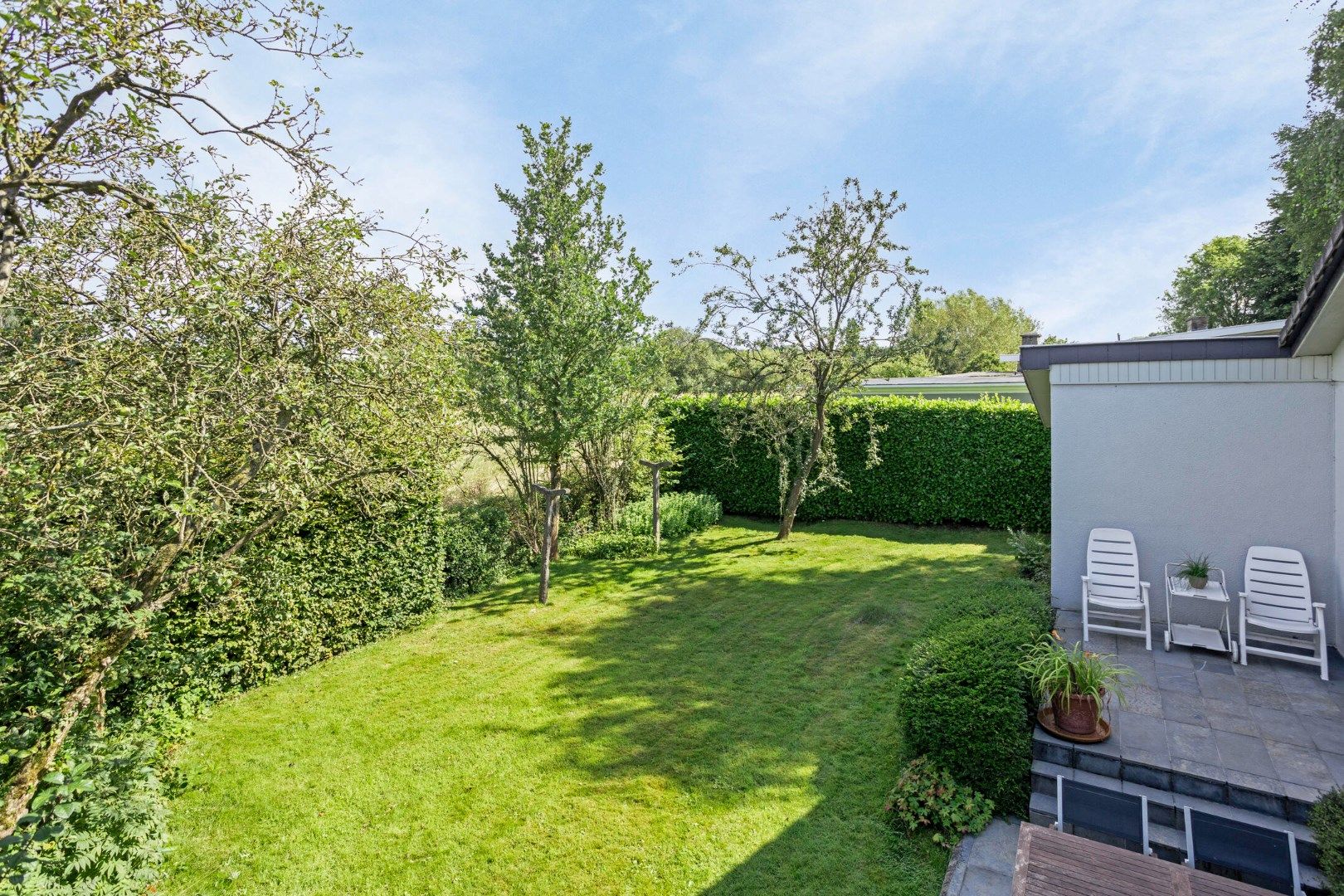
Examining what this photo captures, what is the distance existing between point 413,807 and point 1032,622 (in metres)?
5.08

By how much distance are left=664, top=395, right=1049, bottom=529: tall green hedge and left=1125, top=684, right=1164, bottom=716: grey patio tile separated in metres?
6.37

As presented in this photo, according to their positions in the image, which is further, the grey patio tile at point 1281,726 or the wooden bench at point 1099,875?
the grey patio tile at point 1281,726

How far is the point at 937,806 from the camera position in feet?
12.0

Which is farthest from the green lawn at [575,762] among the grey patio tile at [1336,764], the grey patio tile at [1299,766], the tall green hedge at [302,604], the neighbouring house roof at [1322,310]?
the neighbouring house roof at [1322,310]

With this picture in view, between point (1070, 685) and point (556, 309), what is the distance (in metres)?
7.89

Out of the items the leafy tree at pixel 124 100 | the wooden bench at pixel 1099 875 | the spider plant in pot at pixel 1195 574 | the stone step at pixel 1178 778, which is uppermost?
the leafy tree at pixel 124 100

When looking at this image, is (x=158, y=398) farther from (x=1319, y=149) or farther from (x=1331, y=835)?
(x=1319, y=149)

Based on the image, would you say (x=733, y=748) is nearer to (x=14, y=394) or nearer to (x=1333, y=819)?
(x=1333, y=819)

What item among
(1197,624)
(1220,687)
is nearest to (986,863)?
(1220,687)

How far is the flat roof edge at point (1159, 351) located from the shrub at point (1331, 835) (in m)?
4.34

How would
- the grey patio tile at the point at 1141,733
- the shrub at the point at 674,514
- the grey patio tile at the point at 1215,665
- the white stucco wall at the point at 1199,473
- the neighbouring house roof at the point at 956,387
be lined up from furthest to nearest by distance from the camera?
the neighbouring house roof at the point at 956,387
the shrub at the point at 674,514
the white stucco wall at the point at 1199,473
the grey patio tile at the point at 1215,665
the grey patio tile at the point at 1141,733

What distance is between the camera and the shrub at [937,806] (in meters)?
3.58

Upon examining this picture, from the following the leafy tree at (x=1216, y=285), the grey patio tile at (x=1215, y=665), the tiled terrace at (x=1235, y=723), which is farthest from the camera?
the leafy tree at (x=1216, y=285)

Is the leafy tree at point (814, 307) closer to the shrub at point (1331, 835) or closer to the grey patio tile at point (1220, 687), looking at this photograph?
the grey patio tile at point (1220, 687)
